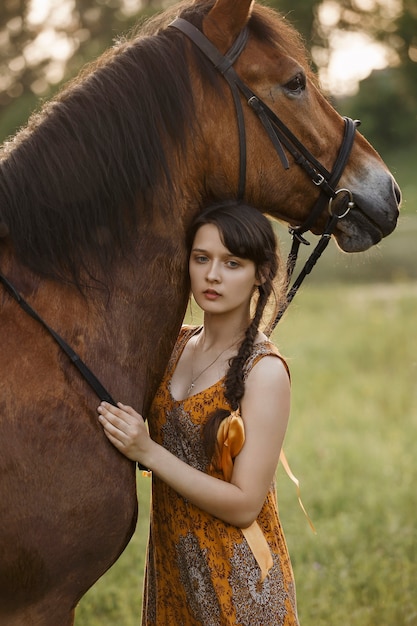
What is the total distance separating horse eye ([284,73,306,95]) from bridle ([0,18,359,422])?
12 cm

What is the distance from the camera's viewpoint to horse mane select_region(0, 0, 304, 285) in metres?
2.27

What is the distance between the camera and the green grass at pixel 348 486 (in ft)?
14.1

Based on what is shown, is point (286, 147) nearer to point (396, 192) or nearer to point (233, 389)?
point (396, 192)

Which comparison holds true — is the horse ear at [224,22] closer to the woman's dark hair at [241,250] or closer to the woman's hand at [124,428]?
the woman's dark hair at [241,250]

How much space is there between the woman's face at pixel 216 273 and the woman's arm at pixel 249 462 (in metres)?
0.22

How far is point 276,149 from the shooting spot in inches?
104

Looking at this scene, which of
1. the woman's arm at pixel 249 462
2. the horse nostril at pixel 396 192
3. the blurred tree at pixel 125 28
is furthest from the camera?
the blurred tree at pixel 125 28

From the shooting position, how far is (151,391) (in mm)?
2477

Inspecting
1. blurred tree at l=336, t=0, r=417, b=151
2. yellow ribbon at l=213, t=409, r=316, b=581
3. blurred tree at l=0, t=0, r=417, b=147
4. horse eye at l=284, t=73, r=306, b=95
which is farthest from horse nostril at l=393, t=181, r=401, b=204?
blurred tree at l=336, t=0, r=417, b=151

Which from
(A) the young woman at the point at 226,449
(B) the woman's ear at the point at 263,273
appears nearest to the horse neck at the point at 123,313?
(A) the young woman at the point at 226,449

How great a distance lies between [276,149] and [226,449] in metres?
0.96

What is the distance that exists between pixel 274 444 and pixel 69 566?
0.70 m

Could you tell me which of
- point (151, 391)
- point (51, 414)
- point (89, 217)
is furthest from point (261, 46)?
point (51, 414)

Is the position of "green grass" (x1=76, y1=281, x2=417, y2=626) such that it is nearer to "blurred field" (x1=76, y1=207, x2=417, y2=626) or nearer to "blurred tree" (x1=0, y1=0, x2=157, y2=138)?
"blurred field" (x1=76, y1=207, x2=417, y2=626)
